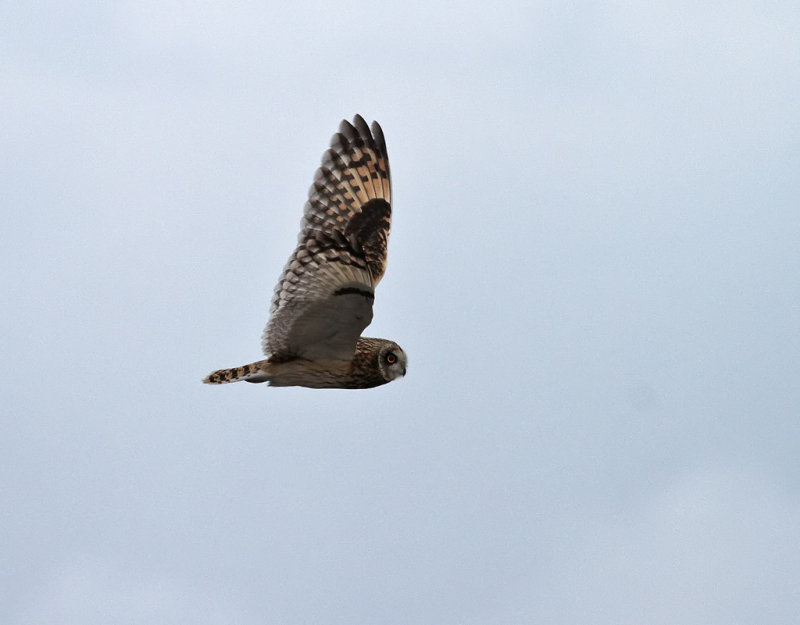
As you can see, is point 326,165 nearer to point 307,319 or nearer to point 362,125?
point 362,125

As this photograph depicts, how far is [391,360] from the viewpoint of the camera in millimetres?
14195

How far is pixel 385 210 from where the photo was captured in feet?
50.5

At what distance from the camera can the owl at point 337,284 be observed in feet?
43.8

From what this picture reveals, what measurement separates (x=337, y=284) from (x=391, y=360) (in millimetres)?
1531

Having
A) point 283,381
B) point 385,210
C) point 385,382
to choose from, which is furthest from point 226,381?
point 385,210

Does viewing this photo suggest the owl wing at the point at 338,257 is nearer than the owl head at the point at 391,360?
Yes

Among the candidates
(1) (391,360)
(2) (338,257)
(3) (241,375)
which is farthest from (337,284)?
(3) (241,375)

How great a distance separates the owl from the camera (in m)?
13.3

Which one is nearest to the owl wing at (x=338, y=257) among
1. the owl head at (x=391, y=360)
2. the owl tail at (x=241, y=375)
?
the owl tail at (x=241, y=375)

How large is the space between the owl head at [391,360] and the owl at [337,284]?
0.01 meters

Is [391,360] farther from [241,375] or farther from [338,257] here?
[241,375]

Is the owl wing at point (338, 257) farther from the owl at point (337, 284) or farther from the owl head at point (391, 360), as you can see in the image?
the owl head at point (391, 360)

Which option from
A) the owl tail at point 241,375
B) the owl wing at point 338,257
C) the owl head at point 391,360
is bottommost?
the owl tail at point 241,375

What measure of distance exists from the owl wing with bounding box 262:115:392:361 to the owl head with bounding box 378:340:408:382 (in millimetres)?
451
